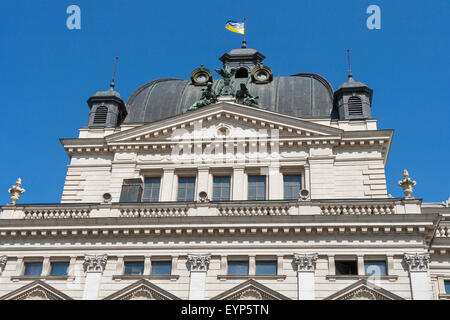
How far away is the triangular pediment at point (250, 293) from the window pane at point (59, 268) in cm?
831

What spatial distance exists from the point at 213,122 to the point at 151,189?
5.97 meters

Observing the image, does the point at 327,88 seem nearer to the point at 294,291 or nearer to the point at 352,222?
the point at 352,222

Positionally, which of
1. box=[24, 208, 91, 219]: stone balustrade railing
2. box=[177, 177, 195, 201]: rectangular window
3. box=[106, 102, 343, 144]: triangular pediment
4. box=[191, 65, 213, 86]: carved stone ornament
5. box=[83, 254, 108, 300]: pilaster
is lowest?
Answer: box=[83, 254, 108, 300]: pilaster

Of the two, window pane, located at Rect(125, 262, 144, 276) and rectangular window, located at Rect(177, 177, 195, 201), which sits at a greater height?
rectangular window, located at Rect(177, 177, 195, 201)

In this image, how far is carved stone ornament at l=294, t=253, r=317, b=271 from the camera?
30.2 metres

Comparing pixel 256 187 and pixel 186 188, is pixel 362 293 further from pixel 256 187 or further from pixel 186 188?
pixel 186 188

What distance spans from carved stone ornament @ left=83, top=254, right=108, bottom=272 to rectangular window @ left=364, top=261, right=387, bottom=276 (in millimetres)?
13401

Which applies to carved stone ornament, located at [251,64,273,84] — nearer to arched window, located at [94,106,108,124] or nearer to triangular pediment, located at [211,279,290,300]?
arched window, located at [94,106,108,124]

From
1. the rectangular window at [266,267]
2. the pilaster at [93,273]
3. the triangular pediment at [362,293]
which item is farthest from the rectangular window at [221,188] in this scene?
the triangular pediment at [362,293]

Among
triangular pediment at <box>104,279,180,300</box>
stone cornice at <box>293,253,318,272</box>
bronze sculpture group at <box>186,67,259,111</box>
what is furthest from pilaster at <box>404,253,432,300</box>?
bronze sculpture group at <box>186,67,259,111</box>

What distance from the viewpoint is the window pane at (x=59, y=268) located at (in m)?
31.8

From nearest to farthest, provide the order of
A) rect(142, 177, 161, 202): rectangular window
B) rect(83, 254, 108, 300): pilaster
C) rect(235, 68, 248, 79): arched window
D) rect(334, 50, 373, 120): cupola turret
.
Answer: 1. rect(83, 254, 108, 300): pilaster
2. rect(142, 177, 161, 202): rectangular window
3. rect(334, 50, 373, 120): cupola turret
4. rect(235, 68, 248, 79): arched window

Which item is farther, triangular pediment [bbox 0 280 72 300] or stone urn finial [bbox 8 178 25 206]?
stone urn finial [bbox 8 178 25 206]

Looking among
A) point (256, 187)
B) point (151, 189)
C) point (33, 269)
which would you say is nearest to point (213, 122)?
point (256, 187)
